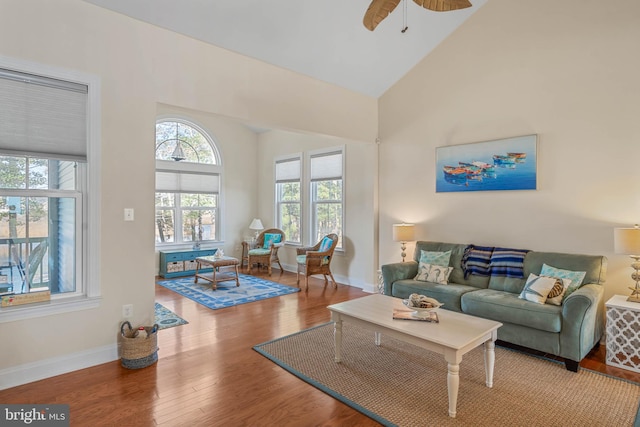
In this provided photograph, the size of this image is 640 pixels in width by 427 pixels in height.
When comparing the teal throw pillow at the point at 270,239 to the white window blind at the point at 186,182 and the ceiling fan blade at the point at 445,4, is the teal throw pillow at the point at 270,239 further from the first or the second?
the ceiling fan blade at the point at 445,4

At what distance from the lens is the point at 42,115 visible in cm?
282

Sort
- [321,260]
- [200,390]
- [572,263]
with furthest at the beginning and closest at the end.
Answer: [321,260] → [572,263] → [200,390]

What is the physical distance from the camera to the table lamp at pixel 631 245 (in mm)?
3096

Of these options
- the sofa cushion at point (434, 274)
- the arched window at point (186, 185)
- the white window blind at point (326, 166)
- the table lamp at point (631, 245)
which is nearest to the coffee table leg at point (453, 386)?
the sofa cushion at point (434, 274)

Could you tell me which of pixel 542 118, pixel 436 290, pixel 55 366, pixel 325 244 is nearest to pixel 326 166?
pixel 325 244

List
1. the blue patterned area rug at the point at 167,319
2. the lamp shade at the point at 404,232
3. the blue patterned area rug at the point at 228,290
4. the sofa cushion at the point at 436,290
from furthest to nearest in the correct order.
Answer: the blue patterned area rug at the point at 228,290 → the lamp shade at the point at 404,232 → the blue patterned area rug at the point at 167,319 → the sofa cushion at the point at 436,290

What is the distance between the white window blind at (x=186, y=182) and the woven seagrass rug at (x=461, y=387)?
16.1 feet

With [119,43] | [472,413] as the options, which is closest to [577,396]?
[472,413]

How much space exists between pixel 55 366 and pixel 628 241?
16.6 ft

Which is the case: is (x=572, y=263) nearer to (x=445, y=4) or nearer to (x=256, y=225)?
(x=445, y=4)

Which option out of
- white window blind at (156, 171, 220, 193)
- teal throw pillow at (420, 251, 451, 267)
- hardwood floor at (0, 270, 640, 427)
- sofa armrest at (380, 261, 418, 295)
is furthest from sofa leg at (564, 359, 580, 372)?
white window blind at (156, 171, 220, 193)

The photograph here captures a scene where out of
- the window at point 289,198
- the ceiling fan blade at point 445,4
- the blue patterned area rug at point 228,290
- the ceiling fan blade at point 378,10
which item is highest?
the ceiling fan blade at point 378,10

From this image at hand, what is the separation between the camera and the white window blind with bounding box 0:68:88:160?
8.80ft

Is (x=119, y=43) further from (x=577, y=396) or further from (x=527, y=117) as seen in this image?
(x=577, y=396)
